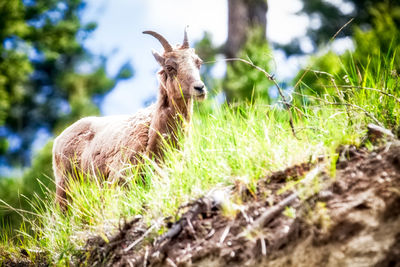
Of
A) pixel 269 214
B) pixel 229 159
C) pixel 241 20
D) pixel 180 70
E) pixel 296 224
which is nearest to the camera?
pixel 296 224

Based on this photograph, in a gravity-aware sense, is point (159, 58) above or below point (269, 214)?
above

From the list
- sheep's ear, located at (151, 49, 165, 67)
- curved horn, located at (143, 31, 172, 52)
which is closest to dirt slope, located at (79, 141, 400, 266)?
sheep's ear, located at (151, 49, 165, 67)

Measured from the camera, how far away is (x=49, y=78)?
24359mm

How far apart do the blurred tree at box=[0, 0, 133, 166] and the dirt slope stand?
45.4 feet

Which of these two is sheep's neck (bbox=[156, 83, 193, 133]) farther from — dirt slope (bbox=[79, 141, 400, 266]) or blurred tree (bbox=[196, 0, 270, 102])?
blurred tree (bbox=[196, 0, 270, 102])

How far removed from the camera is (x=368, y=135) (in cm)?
328

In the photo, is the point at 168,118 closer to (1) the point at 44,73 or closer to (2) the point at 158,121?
(2) the point at 158,121

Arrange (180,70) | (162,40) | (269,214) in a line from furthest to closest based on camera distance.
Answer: (162,40) → (180,70) → (269,214)

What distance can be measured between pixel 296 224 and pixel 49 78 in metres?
23.4

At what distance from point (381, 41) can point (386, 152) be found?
659 cm

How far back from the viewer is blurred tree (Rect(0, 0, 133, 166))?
18.2 m

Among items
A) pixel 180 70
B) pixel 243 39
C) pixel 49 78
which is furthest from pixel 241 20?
pixel 49 78

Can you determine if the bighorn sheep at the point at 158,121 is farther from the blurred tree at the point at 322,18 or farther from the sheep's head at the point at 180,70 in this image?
the blurred tree at the point at 322,18

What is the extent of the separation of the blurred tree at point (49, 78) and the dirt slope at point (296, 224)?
13.8m
